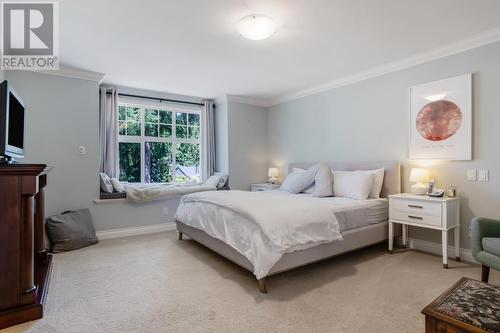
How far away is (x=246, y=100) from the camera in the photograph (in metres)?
5.59

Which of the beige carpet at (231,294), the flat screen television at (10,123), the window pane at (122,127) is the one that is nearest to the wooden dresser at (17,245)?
the beige carpet at (231,294)

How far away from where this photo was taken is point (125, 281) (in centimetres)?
259

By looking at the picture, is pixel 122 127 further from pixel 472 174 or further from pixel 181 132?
pixel 472 174

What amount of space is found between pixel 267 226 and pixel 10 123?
230cm

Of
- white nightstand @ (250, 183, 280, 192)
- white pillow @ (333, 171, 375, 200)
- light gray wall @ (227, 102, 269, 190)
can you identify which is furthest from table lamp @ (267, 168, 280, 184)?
white pillow @ (333, 171, 375, 200)

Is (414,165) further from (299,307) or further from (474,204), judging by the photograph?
(299,307)

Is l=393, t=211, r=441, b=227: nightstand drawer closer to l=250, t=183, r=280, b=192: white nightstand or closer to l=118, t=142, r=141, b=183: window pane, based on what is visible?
l=250, t=183, r=280, b=192: white nightstand

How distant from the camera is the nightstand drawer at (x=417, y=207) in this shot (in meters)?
2.91

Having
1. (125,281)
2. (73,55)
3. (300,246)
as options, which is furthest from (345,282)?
(73,55)

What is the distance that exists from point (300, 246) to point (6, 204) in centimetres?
230

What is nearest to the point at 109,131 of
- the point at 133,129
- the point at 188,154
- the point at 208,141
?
the point at 133,129

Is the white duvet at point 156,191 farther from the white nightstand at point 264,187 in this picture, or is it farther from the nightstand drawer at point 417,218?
the nightstand drawer at point 417,218

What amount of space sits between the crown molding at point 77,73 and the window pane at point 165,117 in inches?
51.6

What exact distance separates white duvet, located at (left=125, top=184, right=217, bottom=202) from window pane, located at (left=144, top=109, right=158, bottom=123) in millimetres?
1302
